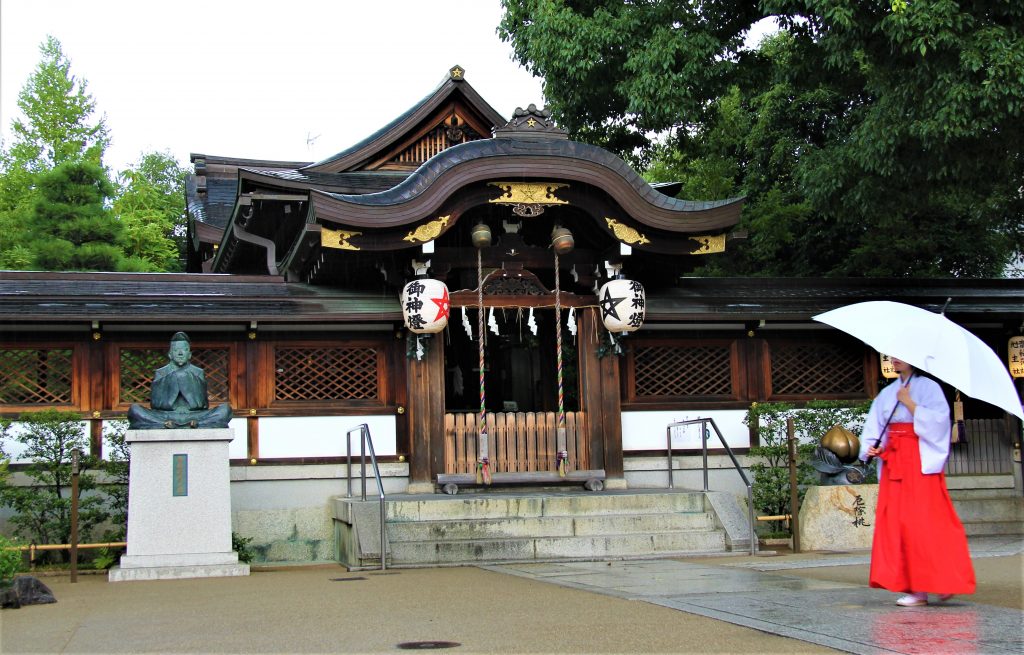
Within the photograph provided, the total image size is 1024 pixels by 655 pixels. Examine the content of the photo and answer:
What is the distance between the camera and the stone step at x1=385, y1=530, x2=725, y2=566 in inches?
414

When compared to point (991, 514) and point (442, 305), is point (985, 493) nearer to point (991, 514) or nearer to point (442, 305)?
point (991, 514)

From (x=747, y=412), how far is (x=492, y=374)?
188 inches

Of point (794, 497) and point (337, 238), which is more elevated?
point (337, 238)

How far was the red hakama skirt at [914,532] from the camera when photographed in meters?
6.72

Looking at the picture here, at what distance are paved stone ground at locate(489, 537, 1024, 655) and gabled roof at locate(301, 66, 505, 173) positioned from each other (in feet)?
32.7

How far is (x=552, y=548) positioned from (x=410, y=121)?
32.0 ft

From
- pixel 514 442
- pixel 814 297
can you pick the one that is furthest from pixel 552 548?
pixel 814 297

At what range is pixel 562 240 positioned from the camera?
1270 centimetres

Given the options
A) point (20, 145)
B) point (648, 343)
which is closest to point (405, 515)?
point (648, 343)

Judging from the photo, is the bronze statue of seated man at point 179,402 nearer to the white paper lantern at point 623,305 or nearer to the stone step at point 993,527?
the white paper lantern at point 623,305

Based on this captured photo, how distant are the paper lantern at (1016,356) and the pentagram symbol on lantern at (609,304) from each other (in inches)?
239

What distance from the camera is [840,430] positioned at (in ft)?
40.7

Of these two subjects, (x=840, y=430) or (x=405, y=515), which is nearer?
(x=405, y=515)

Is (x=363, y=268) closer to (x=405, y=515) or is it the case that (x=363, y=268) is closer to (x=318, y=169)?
(x=405, y=515)
